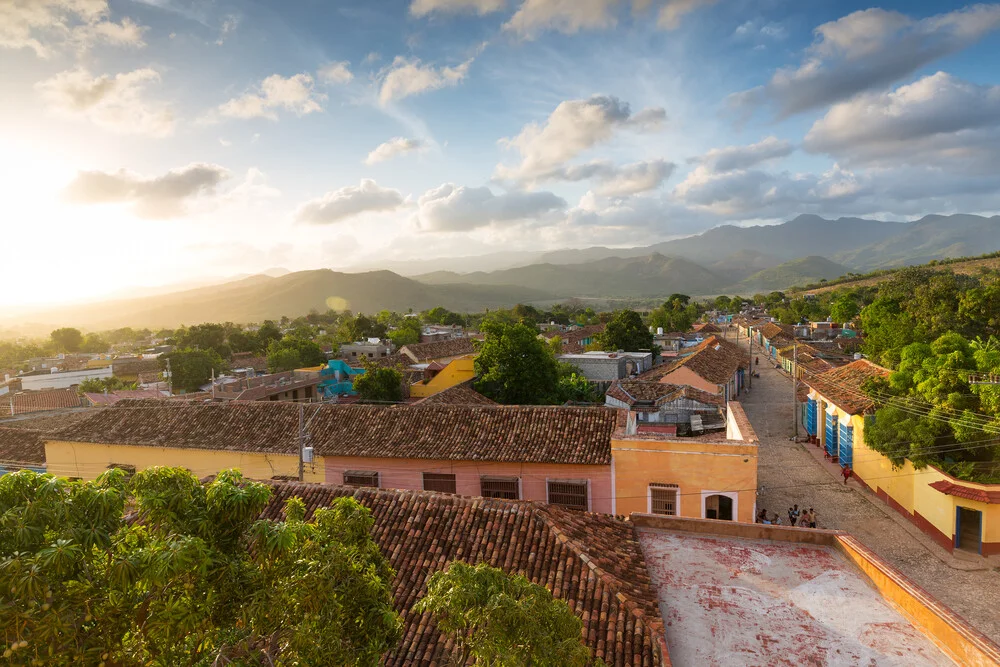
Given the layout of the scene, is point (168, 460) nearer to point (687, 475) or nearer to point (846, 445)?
point (687, 475)

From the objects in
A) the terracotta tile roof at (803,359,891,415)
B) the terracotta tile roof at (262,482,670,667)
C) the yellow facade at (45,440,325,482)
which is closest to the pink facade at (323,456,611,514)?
the yellow facade at (45,440,325,482)

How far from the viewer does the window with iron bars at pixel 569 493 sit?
1352 cm

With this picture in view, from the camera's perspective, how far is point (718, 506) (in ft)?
40.7

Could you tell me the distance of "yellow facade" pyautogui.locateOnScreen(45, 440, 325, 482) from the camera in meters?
15.4

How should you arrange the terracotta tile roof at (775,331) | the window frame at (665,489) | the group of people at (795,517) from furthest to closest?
the terracotta tile roof at (775,331) → the group of people at (795,517) → the window frame at (665,489)

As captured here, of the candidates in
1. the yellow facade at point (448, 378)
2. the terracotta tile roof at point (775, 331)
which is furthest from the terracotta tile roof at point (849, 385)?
the terracotta tile roof at point (775, 331)

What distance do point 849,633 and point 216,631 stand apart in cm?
724

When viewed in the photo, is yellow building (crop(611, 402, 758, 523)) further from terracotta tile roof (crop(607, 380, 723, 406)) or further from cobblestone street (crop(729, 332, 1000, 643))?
terracotta tile roof (crop(607, 380, 723, 406))

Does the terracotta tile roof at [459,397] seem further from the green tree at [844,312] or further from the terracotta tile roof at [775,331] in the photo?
the green tree at [844,312]

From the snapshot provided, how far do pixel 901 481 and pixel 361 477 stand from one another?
15.7m

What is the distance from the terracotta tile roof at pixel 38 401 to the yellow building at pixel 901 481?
4064 centimetres

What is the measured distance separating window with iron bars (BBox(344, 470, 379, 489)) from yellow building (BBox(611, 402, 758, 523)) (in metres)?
6.53

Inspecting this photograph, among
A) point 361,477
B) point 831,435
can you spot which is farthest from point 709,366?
point 361,477

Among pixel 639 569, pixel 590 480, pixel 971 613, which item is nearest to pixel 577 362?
pixel 590 480
